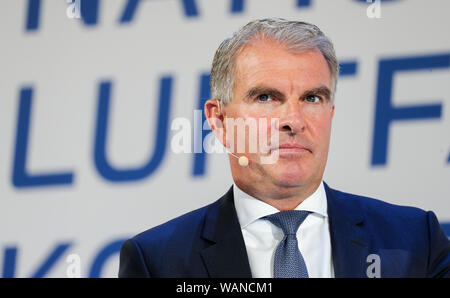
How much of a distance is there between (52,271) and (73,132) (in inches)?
18.0

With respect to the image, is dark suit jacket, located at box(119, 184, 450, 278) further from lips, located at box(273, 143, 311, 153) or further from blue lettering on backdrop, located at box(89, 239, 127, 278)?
blue lettering on backdrop, located at box(89, 239, 127, 278)

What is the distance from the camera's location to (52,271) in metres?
2.24

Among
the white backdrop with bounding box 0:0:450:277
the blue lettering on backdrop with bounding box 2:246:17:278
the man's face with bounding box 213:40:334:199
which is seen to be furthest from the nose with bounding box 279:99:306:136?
the blue lettering on backdrop with bounding box 2:246:17:278

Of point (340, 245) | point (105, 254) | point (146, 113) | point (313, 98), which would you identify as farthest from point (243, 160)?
point (105, 254)

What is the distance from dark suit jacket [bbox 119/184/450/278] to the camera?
178cm

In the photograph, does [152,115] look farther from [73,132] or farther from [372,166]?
[372,166]

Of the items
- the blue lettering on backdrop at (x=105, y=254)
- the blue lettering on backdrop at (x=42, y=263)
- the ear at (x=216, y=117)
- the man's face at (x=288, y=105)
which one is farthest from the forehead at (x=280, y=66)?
the blue lettering on backdrop at (x=42, y=263)

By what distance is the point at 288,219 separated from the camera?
1827 mm

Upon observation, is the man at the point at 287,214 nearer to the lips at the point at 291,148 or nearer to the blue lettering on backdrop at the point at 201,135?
the lips at the point at 291,148

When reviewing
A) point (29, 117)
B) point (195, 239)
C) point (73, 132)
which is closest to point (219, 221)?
point (195, 239)

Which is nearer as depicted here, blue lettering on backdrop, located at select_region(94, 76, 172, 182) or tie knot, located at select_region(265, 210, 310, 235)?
tie knot, located at select_region(265, 210, 310, 235)

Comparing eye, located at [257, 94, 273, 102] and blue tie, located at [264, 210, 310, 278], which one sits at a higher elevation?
eye, located at [257, 94, 273, 102]

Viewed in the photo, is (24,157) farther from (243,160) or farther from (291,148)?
(291,148)

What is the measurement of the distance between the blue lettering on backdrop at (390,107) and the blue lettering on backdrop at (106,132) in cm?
67
